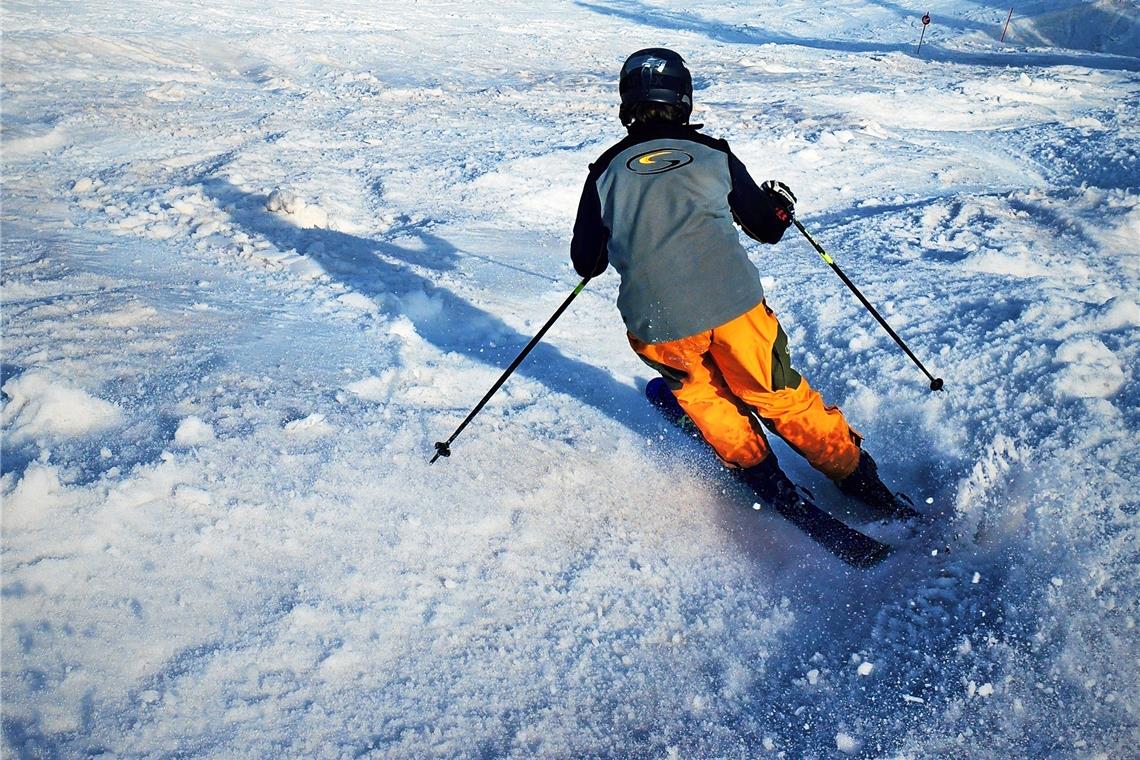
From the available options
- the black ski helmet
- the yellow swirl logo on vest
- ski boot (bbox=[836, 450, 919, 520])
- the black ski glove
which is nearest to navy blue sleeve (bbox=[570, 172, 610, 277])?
the yellow swirl logo on vest

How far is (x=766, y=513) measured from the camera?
3.40 meters

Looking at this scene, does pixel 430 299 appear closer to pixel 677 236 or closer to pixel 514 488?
pixel 514 488

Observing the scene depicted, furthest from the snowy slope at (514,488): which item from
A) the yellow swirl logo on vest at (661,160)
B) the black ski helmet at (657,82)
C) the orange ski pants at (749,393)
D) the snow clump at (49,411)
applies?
the black ski helmet at (657,82)

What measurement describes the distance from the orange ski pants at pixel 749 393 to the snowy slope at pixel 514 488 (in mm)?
397

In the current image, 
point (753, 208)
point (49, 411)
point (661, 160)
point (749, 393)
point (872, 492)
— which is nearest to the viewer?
point (661, 160)

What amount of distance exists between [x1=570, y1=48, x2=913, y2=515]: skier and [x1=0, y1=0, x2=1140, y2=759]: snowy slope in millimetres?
485

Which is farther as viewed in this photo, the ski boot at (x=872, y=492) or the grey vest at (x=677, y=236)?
the ski boot at (x=872, y=492)

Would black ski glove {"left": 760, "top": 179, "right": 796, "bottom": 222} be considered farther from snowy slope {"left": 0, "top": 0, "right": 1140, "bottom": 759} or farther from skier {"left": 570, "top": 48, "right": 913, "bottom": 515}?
snowy slope {"left": 0, "top": 0, "right": 1140, "bottom": 759}

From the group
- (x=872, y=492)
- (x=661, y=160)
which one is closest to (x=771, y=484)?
(x=872, y=492)

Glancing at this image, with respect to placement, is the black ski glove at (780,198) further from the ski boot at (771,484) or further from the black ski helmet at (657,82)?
the ski boot at (771,484)

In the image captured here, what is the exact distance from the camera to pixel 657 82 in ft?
9.29

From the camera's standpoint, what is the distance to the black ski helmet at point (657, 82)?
9.29 ft

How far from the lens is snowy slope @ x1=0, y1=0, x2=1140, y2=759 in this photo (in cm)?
240

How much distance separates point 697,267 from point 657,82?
73 centimetres
